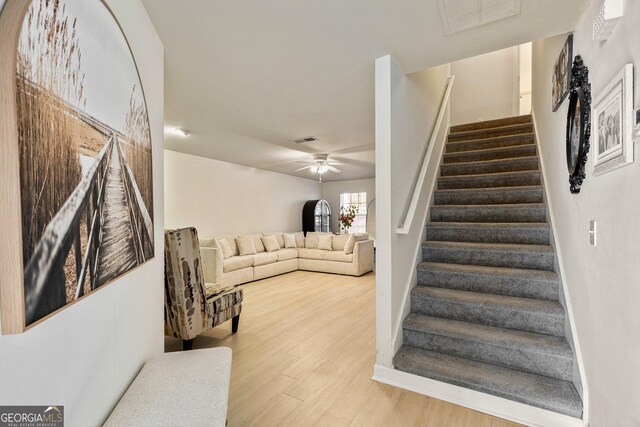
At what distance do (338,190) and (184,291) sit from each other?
23.6ft

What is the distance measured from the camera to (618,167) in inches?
43.6

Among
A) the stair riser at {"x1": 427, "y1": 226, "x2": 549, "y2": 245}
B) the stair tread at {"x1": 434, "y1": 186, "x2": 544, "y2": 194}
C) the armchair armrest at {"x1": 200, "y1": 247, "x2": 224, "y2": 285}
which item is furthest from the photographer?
the armchair armrest at {"x1": 200, "y1": 247, "x2": 224, "y2": 285}

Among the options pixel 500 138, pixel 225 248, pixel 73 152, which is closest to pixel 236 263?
pixel 225 248

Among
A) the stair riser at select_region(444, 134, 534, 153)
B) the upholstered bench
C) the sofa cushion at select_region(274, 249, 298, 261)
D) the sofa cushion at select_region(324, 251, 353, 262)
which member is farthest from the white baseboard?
the sofa cushion at select_region(274, 249, 298, 261)

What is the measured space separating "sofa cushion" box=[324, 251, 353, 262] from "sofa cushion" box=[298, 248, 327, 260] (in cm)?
13

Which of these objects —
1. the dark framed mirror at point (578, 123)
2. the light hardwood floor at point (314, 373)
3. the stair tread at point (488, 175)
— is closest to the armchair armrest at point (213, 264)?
the light hardwood floor at point (314, 373)

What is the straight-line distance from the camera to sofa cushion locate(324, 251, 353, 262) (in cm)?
578

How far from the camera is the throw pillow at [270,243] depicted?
6.16 m

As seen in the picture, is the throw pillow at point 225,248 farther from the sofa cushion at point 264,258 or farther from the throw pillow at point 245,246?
the sofa cushion at point 264,258

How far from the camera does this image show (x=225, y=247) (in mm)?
5168

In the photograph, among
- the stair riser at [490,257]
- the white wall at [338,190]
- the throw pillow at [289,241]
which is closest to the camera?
the stair riser at [490,257]

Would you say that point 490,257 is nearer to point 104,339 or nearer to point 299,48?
point 299,48

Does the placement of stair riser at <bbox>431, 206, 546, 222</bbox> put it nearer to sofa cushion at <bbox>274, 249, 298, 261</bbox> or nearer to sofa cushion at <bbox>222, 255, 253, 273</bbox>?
sofa cushion at <bbox>222, 255, 253, 273</bbox>

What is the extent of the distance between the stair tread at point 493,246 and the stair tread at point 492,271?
17 cm
